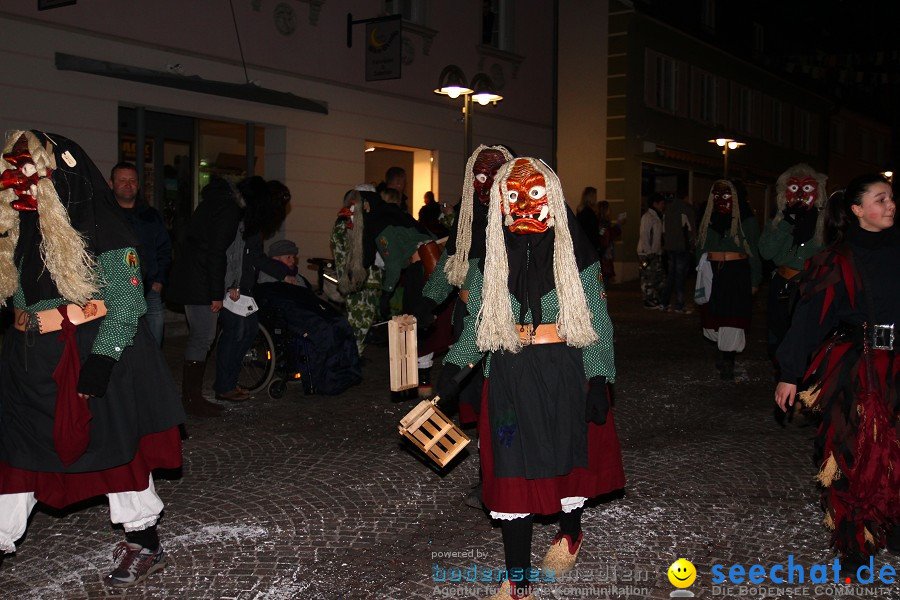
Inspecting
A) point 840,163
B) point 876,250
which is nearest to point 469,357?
point 876,250

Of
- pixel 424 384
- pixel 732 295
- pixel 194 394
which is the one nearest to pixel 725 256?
pixel 732 295

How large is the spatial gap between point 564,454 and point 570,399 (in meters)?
0.23

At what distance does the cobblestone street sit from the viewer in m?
4.21

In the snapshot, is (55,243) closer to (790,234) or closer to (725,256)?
(790,234)

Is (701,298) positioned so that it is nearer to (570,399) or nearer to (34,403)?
(570,399)

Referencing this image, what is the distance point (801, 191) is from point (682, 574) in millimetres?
4484

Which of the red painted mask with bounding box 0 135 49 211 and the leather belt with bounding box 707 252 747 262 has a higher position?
the red painted mask with bounding box 0 135 49 211

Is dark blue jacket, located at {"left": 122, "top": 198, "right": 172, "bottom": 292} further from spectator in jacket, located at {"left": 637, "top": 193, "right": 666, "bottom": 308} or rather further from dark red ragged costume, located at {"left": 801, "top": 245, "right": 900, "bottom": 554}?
spectator in jacket, located at {"left": 637, "top": 193, "right": 666, "bottom": 308}

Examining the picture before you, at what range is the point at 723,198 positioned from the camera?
9.09 meters

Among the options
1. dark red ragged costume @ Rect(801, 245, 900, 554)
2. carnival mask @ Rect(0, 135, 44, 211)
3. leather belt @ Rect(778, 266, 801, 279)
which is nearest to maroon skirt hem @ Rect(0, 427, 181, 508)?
carnival mask @ Rect(0, 135, 44, 211)

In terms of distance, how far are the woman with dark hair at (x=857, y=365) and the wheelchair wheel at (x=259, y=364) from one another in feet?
16.7

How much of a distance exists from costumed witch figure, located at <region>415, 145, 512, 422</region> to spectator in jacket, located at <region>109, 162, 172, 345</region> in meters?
2.60

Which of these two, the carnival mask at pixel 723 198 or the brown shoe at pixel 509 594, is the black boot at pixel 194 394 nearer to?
the brown shoe at pixel 509 594

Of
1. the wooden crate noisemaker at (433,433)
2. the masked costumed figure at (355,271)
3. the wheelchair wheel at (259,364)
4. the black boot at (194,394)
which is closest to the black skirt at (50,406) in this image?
the wooden crate noisemaker at (433,433)
